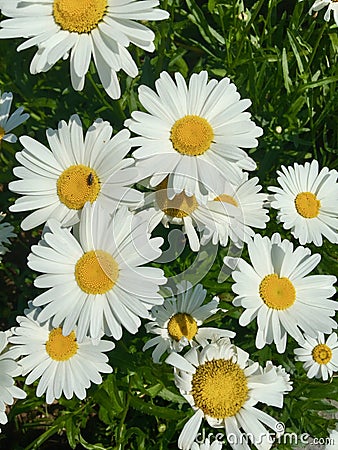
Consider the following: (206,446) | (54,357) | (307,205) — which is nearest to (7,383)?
(54,357)

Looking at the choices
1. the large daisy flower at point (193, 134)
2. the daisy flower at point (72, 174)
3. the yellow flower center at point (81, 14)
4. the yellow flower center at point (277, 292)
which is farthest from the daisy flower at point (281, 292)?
the yellow flower center at point (81, 14)

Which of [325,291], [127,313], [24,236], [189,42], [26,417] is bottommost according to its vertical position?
[26,417]

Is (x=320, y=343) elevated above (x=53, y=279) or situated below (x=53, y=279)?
above

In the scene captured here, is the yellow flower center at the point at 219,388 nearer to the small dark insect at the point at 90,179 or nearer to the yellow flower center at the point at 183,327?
the yellow flower center at the point at 183,327

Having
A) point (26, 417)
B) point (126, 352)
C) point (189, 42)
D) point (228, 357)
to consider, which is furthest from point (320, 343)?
point (189, 42)

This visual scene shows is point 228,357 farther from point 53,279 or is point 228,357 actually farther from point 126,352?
point 53,279
